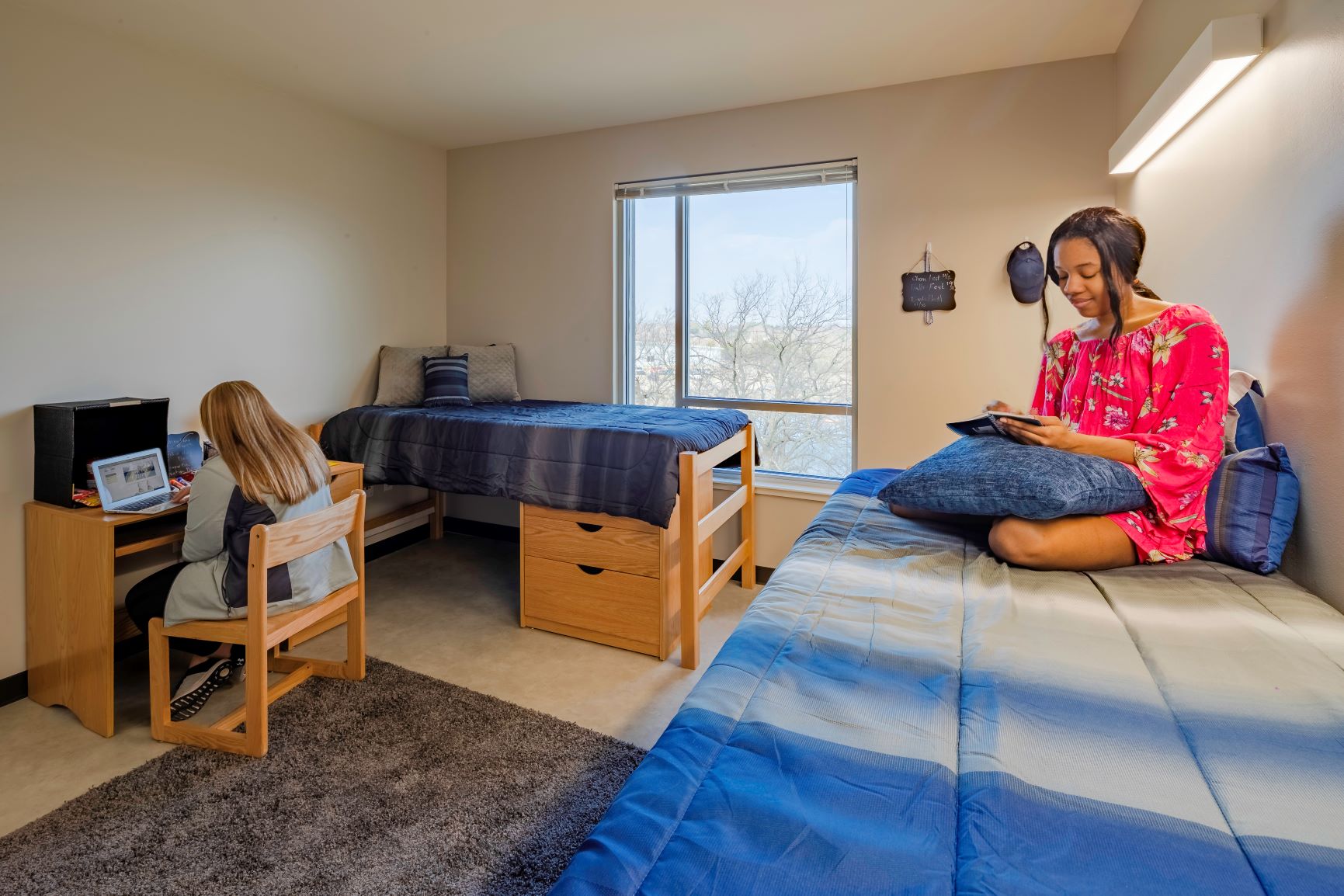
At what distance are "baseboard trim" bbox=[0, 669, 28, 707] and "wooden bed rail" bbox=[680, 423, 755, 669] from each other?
2.28 meters

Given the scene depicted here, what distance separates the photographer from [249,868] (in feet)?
5.02

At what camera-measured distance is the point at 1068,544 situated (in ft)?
4.75

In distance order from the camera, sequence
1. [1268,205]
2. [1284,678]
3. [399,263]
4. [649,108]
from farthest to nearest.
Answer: [399,263] → [649,108] → [1268,205] → [1284,678]

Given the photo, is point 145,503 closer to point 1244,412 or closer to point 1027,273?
point 1244,412

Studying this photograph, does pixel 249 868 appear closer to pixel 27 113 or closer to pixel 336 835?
pixel 336 835

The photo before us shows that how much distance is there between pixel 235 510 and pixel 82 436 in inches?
34.1

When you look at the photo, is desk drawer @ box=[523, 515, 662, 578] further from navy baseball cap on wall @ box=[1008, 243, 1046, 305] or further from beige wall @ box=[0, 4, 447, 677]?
navy baseball cap on wall @ box=[1008, 243, 1046, 305]

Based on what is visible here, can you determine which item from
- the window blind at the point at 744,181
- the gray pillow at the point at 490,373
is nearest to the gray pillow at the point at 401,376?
the gray pillow at the point at 490,373

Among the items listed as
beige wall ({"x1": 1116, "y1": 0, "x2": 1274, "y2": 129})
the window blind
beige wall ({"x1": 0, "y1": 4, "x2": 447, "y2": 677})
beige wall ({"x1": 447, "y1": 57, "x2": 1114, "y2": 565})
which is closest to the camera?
beige wall ({"x1": 1116, "y1": 0, "x2": 1274, "y2": 129})

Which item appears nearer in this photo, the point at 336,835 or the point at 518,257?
the point at 336,835

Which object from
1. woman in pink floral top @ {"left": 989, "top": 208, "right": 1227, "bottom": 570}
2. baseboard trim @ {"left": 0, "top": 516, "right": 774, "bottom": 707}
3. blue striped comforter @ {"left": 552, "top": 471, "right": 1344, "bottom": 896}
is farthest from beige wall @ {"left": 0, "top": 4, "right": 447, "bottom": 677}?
woman in pink floral top @ {"left": 989, "top": 208, "right": 1227, "bottom": 570}

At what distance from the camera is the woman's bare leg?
56.9 inches

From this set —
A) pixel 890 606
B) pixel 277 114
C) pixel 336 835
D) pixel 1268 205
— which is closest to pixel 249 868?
pixel 336 835

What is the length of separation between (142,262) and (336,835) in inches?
89.4
